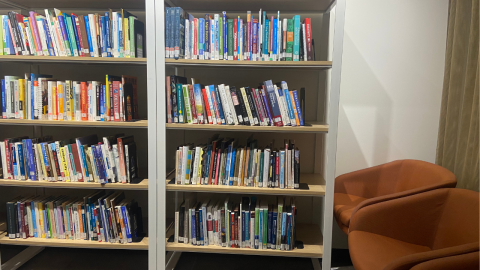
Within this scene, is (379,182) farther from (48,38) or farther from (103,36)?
(48,38)

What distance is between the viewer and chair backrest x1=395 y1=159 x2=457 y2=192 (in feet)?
6.51

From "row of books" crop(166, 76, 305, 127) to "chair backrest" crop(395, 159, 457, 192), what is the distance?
95 centimetres

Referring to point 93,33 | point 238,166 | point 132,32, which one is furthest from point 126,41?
point 238,166

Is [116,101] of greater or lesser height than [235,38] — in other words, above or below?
below

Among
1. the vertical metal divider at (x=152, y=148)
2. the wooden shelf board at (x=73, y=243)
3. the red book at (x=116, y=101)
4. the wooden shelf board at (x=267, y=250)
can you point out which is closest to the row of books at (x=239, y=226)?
the wooden shelf board at (x=267, y=250)

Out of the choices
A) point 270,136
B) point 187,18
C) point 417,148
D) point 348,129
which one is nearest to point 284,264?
point 270,136

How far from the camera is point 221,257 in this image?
270 centimetres

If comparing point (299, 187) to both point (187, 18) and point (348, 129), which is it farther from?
point (187, 18)

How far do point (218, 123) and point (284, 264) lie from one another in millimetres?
1354

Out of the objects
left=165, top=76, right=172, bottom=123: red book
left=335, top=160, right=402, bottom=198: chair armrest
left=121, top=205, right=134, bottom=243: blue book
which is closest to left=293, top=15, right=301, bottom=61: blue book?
left=165, top=76, right=172, bottom=123: red book

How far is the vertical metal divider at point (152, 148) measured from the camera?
80.0 inches

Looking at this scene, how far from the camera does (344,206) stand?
2.39 m

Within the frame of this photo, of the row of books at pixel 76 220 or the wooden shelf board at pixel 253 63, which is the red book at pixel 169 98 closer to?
the wooden shelf board at pixel 253 63

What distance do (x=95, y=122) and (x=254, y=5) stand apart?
4.65 feet
